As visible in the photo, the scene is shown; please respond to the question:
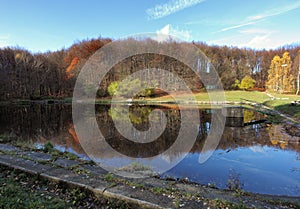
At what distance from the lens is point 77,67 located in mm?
38094

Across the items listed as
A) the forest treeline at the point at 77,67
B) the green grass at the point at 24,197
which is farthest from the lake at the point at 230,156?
the forest treeline at the point at 77,67

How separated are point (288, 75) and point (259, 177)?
43.5 m

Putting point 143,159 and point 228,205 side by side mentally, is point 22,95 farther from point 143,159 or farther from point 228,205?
point 228,205

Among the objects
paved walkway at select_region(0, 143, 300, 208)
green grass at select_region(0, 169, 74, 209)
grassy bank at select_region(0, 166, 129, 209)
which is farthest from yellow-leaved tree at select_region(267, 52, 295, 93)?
green grass at select_region(0, 169, 74, 209)

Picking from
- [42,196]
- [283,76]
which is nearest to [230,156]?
[42,196]

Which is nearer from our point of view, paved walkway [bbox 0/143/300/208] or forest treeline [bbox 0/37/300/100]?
paved walkway [bbox 0/143/300/208]

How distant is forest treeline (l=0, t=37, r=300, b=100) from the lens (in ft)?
106

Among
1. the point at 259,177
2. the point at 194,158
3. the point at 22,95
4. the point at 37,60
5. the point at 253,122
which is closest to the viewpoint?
the point at 259,177

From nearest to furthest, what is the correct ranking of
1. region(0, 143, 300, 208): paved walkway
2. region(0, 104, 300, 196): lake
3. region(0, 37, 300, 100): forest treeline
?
1. region(0, 143, 300, 208): paved walkway
2. region(0, 104, 300, 196): lake
3. region(0, 37, 300, 100): forest treeline

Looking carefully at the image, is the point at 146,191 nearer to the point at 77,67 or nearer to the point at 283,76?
the point at 77,67

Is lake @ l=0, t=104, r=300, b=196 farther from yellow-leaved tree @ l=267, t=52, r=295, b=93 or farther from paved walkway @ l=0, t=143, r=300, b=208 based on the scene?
yellow-leaved tree @ l=267, t=52, r=295, b=93

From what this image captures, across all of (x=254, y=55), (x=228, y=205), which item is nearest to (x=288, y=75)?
(x=254, y=55)

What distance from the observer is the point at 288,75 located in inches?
1617

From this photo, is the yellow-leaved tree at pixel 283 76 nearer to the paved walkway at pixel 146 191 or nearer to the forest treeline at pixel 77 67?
the forest treeline at pixel 77 67
